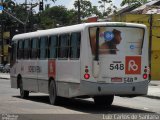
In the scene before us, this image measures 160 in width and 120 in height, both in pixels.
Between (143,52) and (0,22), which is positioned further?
(0,22)

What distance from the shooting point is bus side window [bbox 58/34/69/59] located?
2028cm

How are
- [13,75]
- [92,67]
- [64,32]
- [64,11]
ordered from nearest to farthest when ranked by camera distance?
[92,67] → [64,32] → [13,75] → [64,11]

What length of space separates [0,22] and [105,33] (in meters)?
92.5

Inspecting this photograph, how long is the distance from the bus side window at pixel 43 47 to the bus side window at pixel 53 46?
492 millimetres

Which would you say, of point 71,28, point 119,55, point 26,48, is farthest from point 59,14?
point 119,55

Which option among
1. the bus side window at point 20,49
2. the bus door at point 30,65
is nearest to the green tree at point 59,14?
the bus side window at point 20,49

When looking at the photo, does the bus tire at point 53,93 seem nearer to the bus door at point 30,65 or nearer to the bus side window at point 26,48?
the bus door at point 30,65

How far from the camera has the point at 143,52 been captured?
763 inches

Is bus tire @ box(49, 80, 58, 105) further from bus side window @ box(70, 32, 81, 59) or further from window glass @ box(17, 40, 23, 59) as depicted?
window glass @ box(17, 40, 23, 59)

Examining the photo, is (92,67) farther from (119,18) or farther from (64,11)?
(64,11)

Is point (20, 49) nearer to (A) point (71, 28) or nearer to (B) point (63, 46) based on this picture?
(B) point (63, 46)

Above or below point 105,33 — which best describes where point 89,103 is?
below

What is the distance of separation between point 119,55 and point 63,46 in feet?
8.28

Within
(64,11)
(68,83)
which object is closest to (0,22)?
(64,11)
